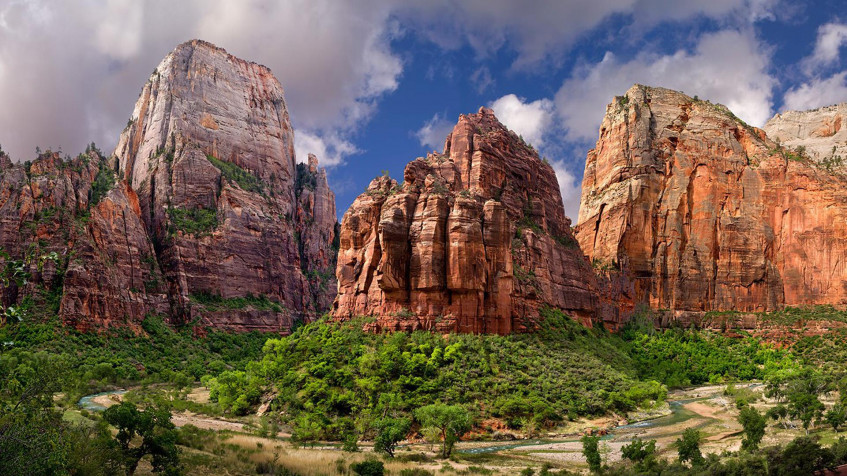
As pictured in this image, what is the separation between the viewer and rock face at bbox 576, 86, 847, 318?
120000mm

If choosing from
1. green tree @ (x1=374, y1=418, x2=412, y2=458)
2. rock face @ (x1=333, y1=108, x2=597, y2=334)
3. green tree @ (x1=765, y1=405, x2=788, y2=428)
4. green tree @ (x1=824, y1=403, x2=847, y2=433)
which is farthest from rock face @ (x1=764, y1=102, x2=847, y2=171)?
green tree @ (x1=374, y1=418, x2=412, y2=458)

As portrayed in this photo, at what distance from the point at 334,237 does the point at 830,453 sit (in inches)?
6653

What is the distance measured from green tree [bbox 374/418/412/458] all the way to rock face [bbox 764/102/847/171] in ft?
410

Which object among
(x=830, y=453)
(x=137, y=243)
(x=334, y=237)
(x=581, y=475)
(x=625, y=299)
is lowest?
(x=581, y=475)

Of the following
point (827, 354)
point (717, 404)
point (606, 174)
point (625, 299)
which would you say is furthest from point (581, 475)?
point (606, 174)

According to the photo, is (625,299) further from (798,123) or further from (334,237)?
(334,237)

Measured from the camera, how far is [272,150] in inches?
6629

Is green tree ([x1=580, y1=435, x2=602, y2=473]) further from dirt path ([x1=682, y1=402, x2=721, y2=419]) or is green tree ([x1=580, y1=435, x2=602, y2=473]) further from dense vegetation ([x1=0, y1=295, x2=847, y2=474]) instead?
dirt path ([x1=682, y1=402, x2=721, y2=419])

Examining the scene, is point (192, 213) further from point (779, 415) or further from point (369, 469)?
point (779, 415)

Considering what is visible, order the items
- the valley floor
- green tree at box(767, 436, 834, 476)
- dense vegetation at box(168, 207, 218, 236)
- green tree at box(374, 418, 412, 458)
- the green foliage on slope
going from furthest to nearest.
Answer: dense vegetation at box(168, 207, 218, 236), the green foliage on slope, green tree at box(374, 418, 412, 458), the valley floor, green tree at box(767, 436, 834, 476)

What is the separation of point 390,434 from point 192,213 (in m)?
105

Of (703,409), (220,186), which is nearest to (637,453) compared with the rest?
(703,409)

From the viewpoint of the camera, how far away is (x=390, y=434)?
40469 millimetres

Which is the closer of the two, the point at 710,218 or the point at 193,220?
the point at 710,218
